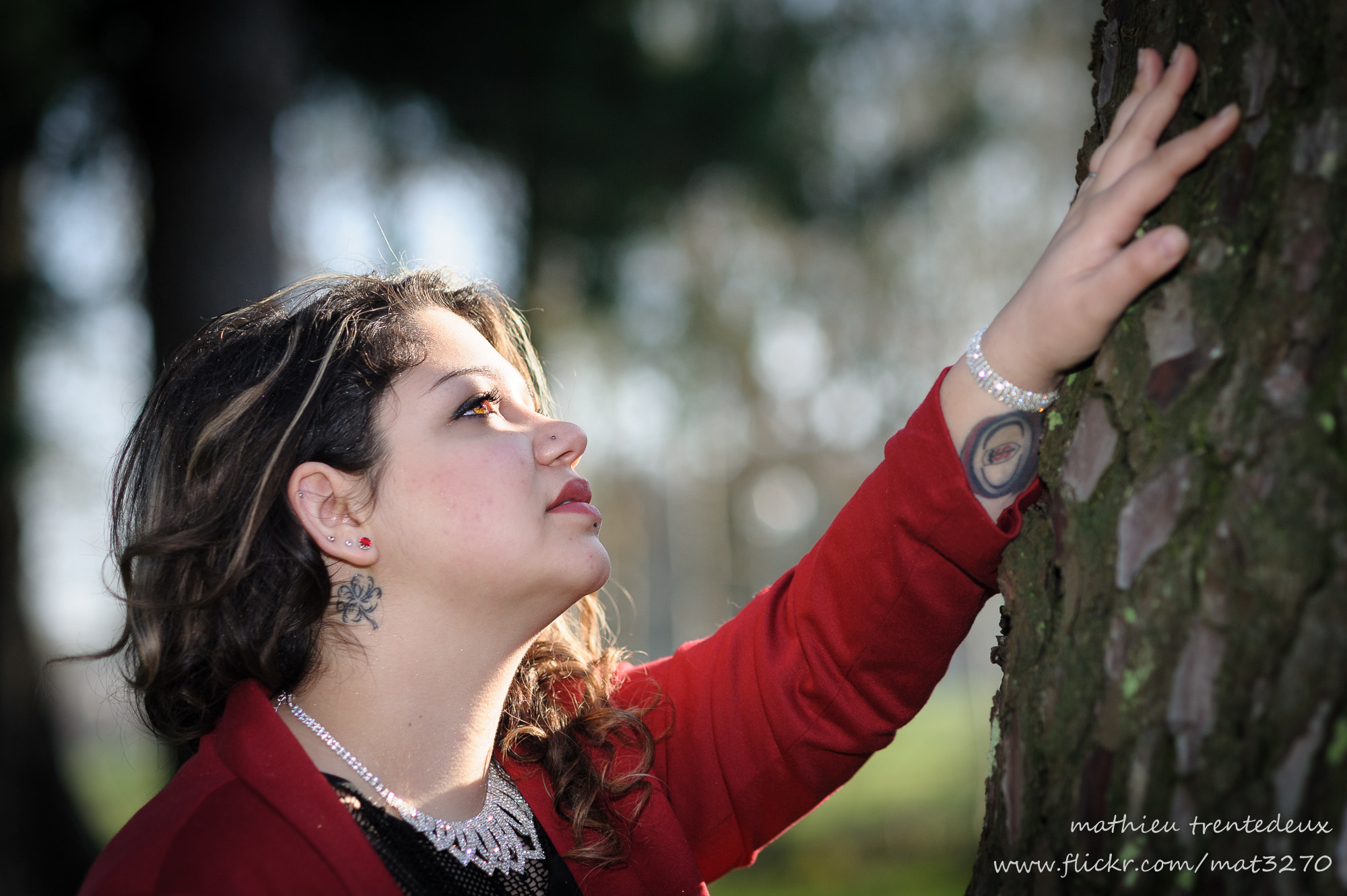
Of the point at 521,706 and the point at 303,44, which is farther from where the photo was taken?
the point at 303,44

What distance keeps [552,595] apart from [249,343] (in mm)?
804

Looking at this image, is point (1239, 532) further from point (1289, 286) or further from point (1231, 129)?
point (1231, 129)

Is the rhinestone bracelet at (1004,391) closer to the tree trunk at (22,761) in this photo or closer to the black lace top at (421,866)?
the black lace top at (421,866)

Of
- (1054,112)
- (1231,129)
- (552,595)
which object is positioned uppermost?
(1054,112)

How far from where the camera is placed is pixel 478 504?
1632 mm

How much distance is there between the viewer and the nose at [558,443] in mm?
1721

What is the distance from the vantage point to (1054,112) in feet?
34.1

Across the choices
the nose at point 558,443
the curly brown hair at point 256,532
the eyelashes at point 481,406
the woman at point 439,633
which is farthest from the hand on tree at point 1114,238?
the curly brown hair at point 256,532

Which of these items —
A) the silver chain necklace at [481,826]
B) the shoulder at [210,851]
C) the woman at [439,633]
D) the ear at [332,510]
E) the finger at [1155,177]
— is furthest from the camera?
the ear at [332,510]

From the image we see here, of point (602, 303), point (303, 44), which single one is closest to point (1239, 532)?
point (303, 44)

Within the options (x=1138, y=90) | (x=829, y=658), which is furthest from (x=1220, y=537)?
(x=829, y=658)

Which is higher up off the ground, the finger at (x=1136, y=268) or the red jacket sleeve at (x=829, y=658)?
the finger at (x=1136, y=268)

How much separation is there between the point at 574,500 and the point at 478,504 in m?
0.20

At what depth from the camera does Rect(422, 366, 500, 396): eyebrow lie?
1.75 metres
